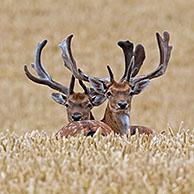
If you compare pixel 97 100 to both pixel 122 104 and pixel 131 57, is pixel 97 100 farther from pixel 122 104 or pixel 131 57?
pixel 122 104

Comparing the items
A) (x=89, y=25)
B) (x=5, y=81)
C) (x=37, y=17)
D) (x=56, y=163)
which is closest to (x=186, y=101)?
(x=5, y=81)

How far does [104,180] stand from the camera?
380cm

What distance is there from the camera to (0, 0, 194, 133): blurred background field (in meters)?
15.2

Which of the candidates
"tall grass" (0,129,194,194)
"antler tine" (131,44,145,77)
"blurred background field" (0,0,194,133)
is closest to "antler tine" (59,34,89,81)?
"antler tine" (131,44,145,77)

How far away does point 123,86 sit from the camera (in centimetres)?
761

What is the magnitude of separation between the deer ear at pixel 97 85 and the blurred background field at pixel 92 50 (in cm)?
558

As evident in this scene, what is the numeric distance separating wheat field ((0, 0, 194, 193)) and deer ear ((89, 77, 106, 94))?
102cm

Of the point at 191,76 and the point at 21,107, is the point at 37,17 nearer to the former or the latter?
the point at 191,76


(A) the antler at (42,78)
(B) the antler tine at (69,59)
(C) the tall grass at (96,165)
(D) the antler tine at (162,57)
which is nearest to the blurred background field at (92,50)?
(A) the antler at (42,78)

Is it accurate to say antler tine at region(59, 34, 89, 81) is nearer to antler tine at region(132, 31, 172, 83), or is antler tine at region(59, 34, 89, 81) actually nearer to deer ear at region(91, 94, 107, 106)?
deer ear at region(91, 94, 107, 106)

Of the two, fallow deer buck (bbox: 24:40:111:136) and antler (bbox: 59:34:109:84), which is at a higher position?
antler (bbox: 59:34:109:84)

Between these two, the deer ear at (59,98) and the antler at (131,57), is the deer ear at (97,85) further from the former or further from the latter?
the deer ear at (59,98)

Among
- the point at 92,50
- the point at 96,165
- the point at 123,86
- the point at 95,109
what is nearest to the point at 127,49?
the point at 123,86

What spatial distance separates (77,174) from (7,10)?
20663mm
